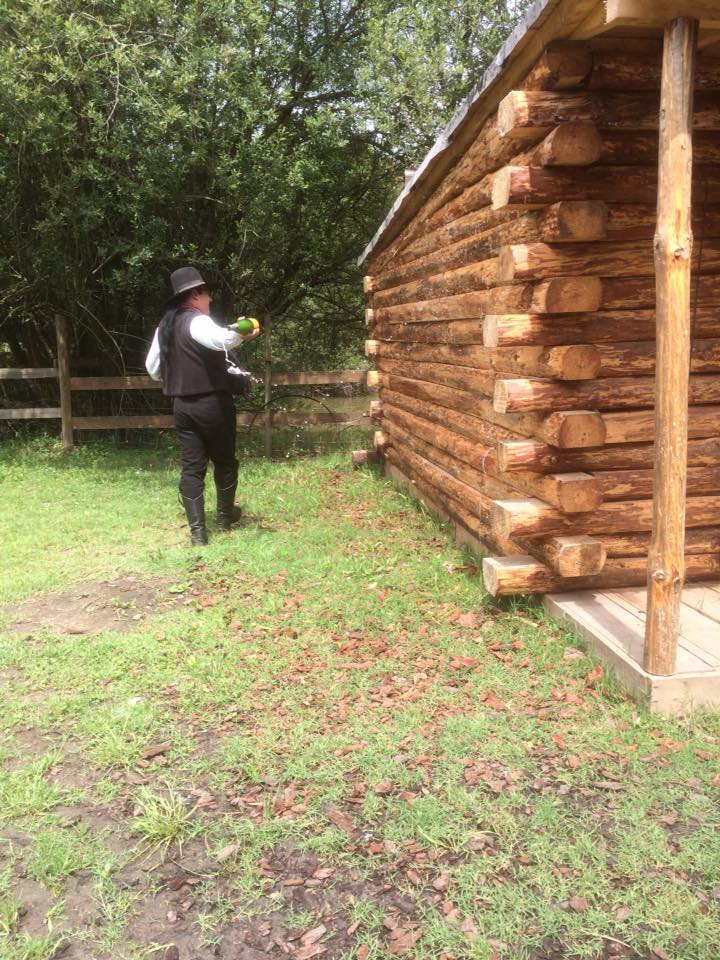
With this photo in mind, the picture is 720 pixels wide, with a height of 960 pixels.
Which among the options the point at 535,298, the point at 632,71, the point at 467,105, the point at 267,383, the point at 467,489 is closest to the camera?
the point at 632,71

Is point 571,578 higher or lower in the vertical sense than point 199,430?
lower

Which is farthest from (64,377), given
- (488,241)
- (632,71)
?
(632,71)

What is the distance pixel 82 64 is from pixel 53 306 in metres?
3.87

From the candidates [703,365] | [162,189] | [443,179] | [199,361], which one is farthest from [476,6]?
[703,365]

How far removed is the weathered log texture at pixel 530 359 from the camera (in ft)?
13.8

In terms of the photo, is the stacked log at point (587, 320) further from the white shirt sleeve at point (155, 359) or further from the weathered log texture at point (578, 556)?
the white shirt sleeve at point (155, 359)

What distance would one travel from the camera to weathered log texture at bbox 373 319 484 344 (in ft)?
18.8

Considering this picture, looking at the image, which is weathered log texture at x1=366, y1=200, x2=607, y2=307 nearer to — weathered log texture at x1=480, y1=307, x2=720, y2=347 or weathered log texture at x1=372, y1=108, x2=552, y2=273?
weathered log texture at x1=372, y1=108, x2=552, y2=273

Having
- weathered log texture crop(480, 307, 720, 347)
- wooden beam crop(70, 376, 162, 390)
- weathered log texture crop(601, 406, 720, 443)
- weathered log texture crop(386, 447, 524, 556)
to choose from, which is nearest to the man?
weathered log texture crop(386, 447, 524, 556)

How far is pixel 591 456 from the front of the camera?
444 cm

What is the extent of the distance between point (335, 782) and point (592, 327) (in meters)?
2.82

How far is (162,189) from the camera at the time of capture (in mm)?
9992

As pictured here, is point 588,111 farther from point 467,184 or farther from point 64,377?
point 64,377

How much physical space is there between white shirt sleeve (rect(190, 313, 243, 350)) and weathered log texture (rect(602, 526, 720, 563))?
3353 mm
